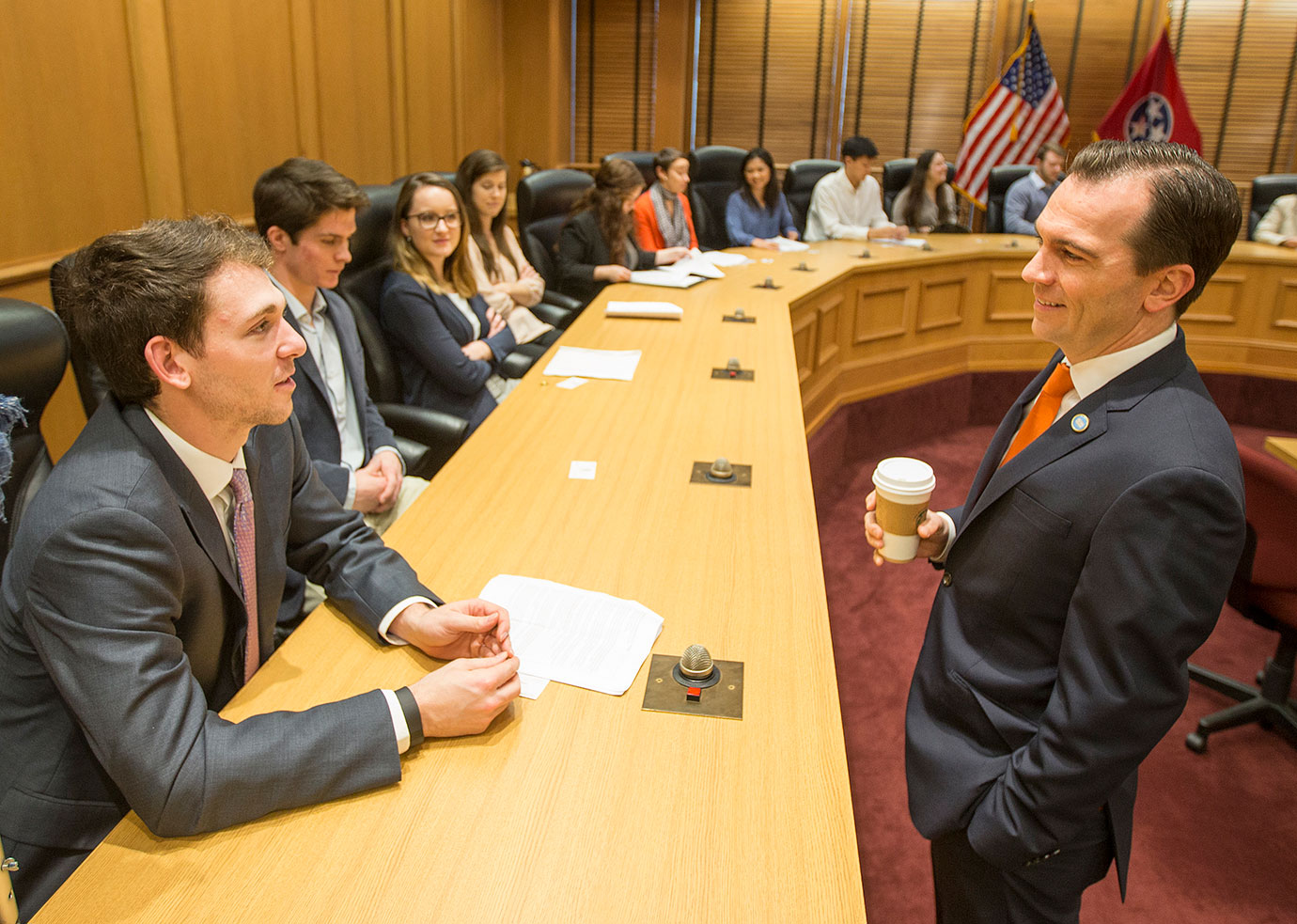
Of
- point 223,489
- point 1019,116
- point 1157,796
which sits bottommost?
point 1157,796

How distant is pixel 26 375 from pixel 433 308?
166 centimetres

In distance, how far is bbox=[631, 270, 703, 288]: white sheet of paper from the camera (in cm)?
400

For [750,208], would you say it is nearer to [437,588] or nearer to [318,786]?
[437,588]

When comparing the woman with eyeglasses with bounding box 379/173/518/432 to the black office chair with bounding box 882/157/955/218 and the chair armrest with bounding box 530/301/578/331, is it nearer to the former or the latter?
the chair armrest with bounding box 530/301/578/331

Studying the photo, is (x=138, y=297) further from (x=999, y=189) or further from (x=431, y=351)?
(x=999, y=189)

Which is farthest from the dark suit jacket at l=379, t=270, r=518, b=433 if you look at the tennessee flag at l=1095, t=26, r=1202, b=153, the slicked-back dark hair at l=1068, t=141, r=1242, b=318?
the tennessee flag at l=1095, t=26, r=1202, b=153

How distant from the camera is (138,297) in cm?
115

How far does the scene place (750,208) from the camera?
5.80 metres

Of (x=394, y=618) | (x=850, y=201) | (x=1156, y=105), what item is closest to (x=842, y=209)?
(x=850, y=201)

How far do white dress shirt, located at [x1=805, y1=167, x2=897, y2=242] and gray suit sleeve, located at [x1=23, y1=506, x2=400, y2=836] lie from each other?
512 cm

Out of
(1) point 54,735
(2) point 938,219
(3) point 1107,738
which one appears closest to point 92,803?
(1) point 54,735

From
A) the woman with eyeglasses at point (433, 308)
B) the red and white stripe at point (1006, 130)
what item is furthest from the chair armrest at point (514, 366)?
the red and white stripe at point (1006, 130)

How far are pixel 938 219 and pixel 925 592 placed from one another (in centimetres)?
397

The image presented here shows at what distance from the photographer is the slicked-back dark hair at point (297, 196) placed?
89.6 inches
